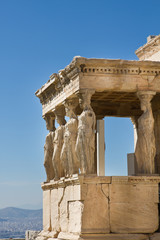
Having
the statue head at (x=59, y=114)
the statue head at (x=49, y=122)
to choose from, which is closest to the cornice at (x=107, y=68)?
the statue head at (x=59, y=114)

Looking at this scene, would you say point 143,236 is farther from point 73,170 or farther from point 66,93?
point 66,93

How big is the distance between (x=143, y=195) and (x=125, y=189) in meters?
0.48

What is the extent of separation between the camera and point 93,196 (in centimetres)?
1441

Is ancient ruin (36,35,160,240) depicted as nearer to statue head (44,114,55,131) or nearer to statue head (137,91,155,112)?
statue head (137,91,155,112)

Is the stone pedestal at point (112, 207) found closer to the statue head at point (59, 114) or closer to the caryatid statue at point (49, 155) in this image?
the statue head at point (59, 114)

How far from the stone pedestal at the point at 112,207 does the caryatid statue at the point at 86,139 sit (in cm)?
40

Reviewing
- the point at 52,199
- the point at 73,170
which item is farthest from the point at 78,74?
the point at 52,199

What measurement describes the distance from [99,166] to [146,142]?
210 centimetres

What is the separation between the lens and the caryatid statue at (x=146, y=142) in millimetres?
15039

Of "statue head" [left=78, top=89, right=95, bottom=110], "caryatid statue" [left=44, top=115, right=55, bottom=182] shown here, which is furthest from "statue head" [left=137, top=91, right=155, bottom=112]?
"caryatid statue" [left=44, top=115, right=55, bottom=182]

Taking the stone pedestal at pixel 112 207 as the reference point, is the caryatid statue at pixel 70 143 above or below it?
above

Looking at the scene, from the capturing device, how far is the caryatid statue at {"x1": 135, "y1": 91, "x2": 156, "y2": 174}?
15.0 metres

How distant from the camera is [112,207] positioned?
14500 mm

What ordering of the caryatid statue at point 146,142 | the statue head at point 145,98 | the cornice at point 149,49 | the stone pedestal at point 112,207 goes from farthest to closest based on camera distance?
the cornice at point 149,49, the statue head at point 145,98, the caryatid statue at point 146,142, the stone pedestal at point 112,207
